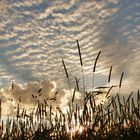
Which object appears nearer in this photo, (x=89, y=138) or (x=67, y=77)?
(x=89, y=138)

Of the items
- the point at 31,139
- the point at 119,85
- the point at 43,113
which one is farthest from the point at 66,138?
the point at 43,113

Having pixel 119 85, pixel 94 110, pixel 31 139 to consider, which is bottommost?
pixel 31 139

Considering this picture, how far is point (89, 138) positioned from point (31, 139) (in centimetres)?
222

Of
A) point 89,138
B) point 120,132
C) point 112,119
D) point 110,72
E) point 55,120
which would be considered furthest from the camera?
point 55,120

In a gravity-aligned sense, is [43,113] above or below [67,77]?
below

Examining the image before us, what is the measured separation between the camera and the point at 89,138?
6.54 metres

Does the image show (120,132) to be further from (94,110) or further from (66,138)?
(66,138)

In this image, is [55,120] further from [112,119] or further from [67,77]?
[67,77]

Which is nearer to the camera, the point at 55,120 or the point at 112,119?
the point at 112,119

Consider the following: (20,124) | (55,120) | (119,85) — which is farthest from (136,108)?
(20,124)

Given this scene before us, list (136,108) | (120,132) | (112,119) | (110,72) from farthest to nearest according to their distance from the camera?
(112,119) < (136,108) < (110,72) < (120,132)

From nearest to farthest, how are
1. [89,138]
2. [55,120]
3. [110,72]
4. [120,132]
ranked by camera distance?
[89,138]
[120,132]
[110,72]
[55,120]

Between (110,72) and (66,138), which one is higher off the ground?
(110,72)

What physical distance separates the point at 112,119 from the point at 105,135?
1902 mm
